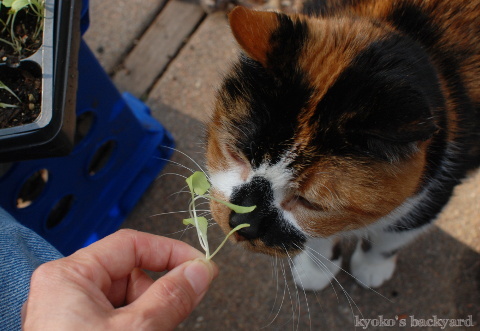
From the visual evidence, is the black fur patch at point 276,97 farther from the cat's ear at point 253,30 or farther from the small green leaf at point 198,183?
the small green leaf at point 198,183

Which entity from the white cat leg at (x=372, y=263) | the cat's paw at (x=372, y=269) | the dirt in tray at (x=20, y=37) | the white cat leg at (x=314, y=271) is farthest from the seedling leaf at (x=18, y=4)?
the cat's paw at (x=372, y=269)

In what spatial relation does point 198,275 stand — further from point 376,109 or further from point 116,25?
point 116,25

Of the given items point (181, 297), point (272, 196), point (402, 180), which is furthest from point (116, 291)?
point (402, 180)

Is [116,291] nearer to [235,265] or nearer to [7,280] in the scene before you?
[7,280]

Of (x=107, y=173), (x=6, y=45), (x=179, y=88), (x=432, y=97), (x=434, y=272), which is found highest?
(x=432, y=97)

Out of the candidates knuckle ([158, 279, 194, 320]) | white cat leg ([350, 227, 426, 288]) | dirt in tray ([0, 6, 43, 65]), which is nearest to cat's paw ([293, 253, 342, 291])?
white cat leg ([350, 227, 426, 288])

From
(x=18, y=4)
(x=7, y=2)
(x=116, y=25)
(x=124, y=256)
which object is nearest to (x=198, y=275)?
(x=124, y=256)

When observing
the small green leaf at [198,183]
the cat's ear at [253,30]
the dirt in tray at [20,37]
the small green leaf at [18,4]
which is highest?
the cat's ear at [253,30]
